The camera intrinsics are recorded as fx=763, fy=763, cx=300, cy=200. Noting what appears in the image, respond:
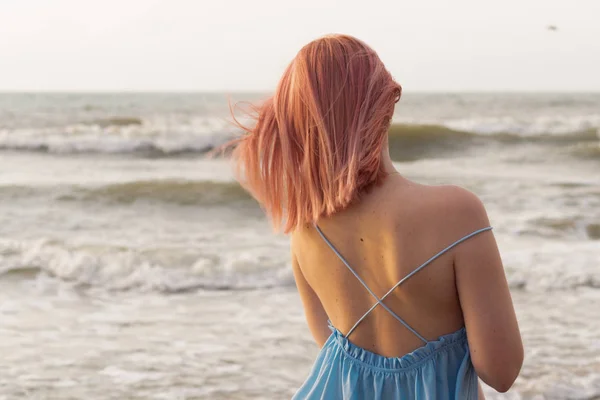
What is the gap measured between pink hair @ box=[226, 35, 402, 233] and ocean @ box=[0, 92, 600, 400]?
0.40ft

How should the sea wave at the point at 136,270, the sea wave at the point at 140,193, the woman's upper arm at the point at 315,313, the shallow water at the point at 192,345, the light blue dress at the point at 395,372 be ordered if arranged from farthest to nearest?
the sea wave at the point at 140,193
the sea wave at the point at 136,270
the shallow water at the point at 192,345
the woman's upper arm at the point at 315,313
the light blue dress at the point at 395,372

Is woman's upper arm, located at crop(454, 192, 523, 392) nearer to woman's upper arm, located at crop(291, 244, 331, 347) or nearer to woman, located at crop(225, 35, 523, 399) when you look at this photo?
woman, located at crop(225, 35, 523, 399)

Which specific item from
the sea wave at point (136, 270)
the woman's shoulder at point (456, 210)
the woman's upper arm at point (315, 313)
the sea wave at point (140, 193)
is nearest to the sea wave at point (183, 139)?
the sea wave at point (140, 193)

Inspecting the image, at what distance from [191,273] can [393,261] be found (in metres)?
5.24

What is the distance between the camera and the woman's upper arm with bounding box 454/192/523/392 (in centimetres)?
133

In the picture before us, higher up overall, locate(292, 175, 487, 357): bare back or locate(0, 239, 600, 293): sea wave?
locate(292, 175, 487, 357): bare back

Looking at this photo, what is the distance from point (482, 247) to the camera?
4.38 ft

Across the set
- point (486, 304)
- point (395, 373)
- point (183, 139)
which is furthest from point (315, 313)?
point (183, 139)

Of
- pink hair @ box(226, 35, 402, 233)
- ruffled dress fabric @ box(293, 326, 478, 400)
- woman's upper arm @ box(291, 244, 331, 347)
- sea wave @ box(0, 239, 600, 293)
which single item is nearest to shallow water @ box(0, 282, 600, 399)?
sea wave @ box(0, 239, 600, 293)

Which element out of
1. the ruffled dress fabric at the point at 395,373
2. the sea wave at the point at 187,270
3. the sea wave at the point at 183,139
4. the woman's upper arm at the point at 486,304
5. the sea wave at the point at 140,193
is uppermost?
the woman's upper arm at the point at 486,304

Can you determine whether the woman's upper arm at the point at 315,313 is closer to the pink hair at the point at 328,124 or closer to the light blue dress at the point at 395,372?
the light blue dress at the point at 395,372

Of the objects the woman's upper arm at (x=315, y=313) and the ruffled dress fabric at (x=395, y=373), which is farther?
the woman's upper arm at (x=315, y=313)

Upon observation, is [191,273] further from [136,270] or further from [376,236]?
[376,236]

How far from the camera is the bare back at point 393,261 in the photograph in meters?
1.35
